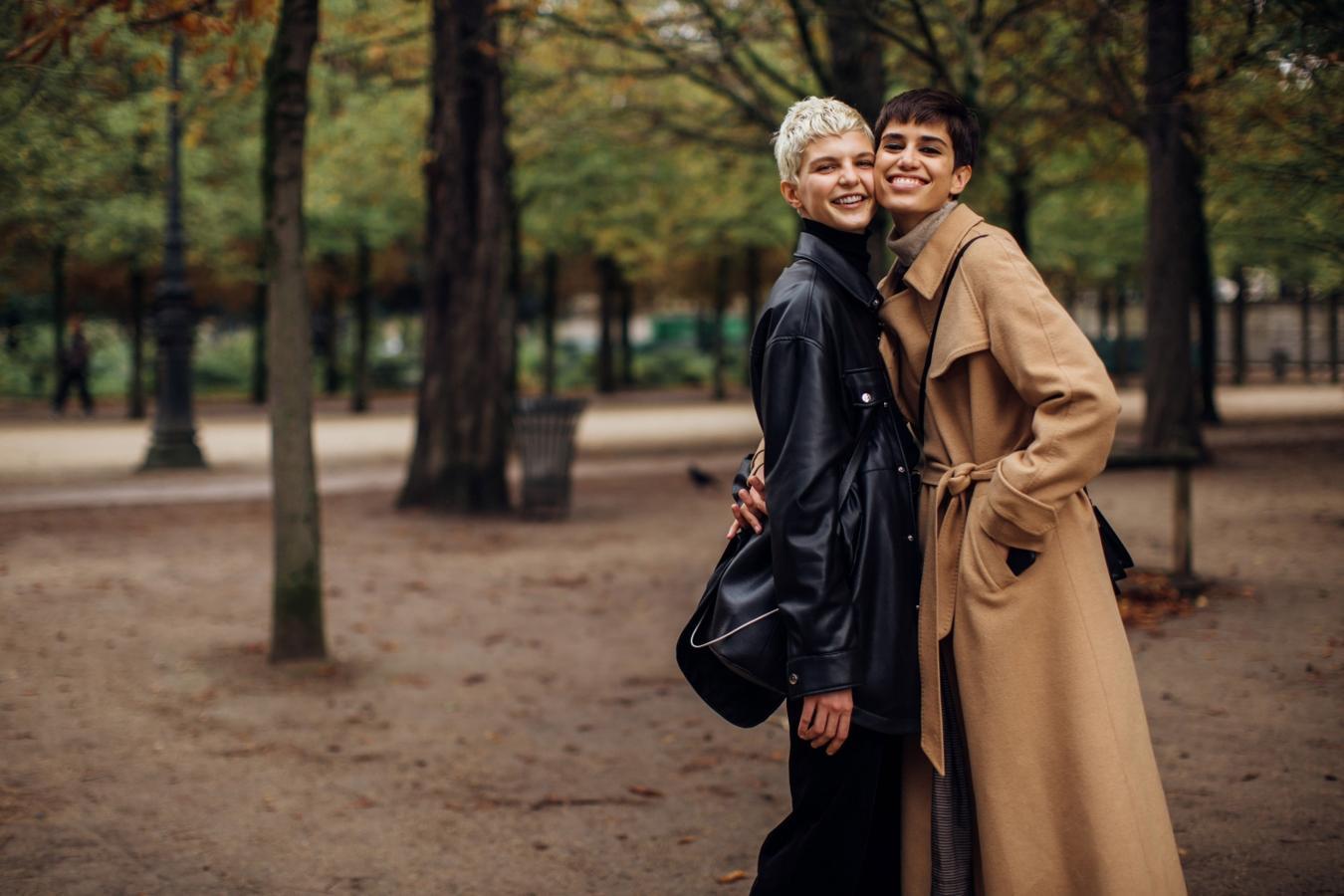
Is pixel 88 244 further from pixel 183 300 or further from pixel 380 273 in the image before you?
pixel 380 273

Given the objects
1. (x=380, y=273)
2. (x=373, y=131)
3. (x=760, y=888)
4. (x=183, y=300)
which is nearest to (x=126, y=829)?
(x=760, y=888)

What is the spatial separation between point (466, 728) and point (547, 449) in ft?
23.7

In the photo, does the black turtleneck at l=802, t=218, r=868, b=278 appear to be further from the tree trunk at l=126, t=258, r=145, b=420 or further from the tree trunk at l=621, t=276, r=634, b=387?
the tree trunk at l=621, t=276, r=634, b=387

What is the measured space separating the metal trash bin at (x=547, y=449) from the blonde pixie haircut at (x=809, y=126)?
1050 cm

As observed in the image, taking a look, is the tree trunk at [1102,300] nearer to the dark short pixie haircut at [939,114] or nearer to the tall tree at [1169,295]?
the tall tree at [1169,295]

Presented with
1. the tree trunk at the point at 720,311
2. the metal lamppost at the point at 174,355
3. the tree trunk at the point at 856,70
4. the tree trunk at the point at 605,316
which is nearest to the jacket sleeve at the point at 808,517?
the tree trunk at the point at 856,70

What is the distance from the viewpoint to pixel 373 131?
23.2 m

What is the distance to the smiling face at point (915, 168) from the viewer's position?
10.1 ft

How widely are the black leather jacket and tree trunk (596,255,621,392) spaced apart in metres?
32.6

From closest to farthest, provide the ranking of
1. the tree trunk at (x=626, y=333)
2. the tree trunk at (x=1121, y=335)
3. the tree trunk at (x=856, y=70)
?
the tree trunk at (x=856, y=70) < the tree trunk at (x=1121, y=335) < the tree trunk at (x=626, y=333)

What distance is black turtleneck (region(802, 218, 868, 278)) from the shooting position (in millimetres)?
3184

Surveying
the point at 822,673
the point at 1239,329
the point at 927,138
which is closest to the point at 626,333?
the point at 1239,329

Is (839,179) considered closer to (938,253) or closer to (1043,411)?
(938,253)

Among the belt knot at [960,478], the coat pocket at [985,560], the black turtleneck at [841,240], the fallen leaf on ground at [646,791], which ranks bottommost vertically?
the fallen leaf on ground at [646,791]
